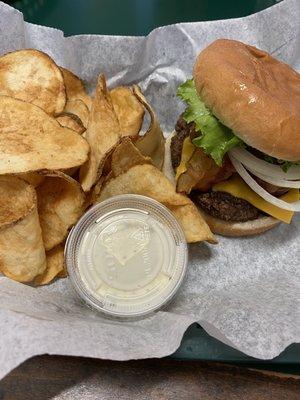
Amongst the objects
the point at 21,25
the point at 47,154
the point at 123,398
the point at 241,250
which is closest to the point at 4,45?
the point at 21,25

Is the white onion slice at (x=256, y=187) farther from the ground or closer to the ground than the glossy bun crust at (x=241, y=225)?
farther from the ground

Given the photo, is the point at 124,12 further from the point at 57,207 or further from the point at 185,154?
the point at 57,207

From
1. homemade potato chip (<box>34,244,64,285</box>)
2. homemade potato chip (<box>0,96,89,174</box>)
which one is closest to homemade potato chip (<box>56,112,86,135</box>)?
homemade potato chip (<box>0,96,89,174</box>)

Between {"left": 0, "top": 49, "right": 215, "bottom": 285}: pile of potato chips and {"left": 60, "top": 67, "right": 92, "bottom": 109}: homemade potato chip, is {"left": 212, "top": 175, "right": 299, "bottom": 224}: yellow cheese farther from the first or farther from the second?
{"left": 60, "top": 67, "right": 92, "bottom": 109}: homemade potato chip

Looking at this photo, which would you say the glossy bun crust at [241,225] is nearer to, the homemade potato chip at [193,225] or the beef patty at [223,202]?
the beef patty at [223,202]

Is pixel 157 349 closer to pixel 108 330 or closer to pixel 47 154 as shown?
pixel 108 330

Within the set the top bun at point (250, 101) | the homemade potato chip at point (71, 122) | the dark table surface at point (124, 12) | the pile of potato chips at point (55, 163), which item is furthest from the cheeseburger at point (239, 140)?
the dark table surface at point (124, 12)
